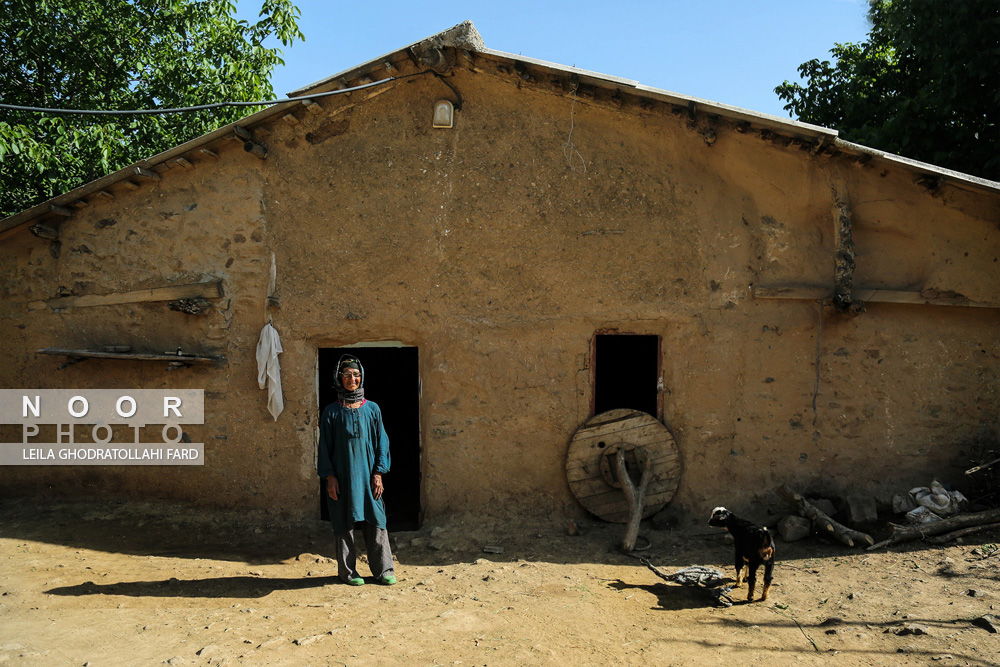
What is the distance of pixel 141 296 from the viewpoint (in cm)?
716

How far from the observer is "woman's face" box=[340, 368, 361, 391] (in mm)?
5656

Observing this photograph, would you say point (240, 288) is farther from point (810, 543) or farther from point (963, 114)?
point (963, 114)

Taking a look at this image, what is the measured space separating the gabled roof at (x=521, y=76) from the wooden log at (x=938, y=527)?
9.26ft

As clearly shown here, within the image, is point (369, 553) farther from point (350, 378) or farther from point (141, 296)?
point (141, 296)

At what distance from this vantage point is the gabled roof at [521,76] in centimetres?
642

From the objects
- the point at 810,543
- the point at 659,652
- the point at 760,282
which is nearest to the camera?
the point at 659,652

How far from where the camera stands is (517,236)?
6.94m

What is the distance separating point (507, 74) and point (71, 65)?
7747mm

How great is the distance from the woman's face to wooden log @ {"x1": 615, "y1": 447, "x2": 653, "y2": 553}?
260 centimetres

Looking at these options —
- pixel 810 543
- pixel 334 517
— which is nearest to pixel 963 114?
pixel 810 543

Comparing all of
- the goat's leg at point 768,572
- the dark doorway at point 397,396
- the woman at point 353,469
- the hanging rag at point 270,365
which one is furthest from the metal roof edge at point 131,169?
the goat's leg at point 768,572

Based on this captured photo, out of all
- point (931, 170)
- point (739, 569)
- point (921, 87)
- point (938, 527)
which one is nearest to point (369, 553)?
point (739, 569)

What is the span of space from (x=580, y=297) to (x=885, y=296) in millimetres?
2796

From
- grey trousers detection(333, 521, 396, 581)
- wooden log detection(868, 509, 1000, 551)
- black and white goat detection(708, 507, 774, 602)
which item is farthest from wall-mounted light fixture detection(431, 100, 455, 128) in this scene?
wooden log detection(868, 509, 1000, 551)
